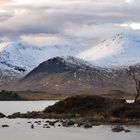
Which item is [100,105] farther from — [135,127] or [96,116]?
[135,127]

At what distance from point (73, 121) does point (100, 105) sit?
18269 mm

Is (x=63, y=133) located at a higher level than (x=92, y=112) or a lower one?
lower

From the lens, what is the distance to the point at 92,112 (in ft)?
398

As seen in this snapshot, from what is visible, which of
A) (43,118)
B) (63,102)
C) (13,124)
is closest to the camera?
(13,124)

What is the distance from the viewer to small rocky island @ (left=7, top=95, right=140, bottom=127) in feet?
354

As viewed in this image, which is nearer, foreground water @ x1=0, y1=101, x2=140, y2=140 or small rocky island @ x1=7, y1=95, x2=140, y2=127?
foreground water @ x1=0, y1=101, x2=140, y2=140

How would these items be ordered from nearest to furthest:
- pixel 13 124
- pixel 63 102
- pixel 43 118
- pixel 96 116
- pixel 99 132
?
pixel 99 132 < pixel 13 124 < pixel 96 116 < pixel 43 118 < pixel 63 102

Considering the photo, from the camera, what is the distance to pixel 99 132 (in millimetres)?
89688

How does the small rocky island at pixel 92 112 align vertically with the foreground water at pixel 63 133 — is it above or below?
above

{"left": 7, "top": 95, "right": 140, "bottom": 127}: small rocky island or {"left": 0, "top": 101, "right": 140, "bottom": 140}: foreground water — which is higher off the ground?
{"left": 7, "top": 95, "right": 140, "bottom": 127}: small rocky island

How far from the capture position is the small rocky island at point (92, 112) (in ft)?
354

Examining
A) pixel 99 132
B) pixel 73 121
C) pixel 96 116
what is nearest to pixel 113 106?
pixel 96 116

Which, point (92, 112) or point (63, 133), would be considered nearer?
point (63, 133)

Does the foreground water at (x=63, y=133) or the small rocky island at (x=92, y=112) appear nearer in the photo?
the foreground water at (x=63, y=133)
